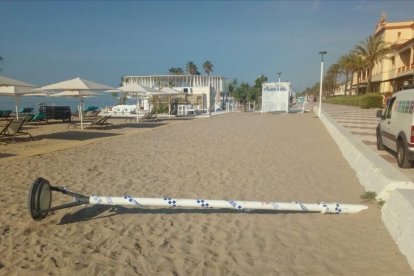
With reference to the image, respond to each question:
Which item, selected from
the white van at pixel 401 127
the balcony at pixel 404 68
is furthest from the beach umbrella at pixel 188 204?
the balcony at pixel 404 68

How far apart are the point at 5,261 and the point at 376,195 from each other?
16.2 feet

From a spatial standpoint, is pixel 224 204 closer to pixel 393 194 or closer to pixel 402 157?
pixel 393 194

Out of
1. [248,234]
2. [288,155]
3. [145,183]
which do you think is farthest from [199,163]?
[248,234]

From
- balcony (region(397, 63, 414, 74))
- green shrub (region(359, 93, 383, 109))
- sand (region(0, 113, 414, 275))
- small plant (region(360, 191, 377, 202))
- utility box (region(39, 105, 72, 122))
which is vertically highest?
balcony (region(397, 63, 414, 74))

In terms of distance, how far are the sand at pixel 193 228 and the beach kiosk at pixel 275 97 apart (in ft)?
76.9

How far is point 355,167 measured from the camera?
6914 millimetres

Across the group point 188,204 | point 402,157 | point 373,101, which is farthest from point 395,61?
point 188,204

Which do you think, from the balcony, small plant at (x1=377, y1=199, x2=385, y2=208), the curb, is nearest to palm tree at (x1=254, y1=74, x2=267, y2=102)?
the balcony

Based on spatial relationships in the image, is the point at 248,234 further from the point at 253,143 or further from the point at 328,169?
the point at 253,143

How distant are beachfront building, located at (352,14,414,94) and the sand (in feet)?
120

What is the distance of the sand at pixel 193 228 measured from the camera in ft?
10.5

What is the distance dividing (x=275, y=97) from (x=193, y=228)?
28.6m

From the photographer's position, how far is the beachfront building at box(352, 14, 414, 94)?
39875 mm

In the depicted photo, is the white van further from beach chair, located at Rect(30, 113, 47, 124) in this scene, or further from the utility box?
beach chair, located at Rect(30, 113, 47, 124)
